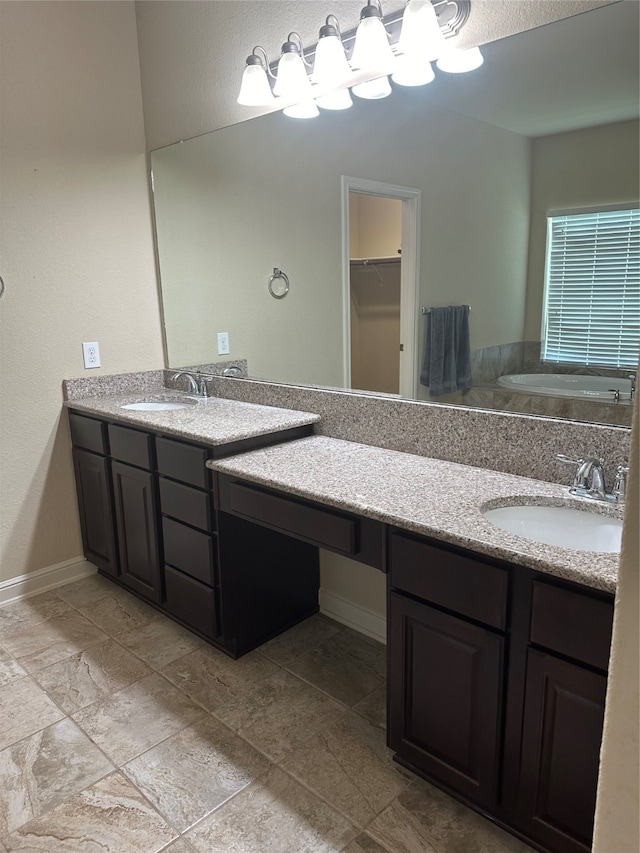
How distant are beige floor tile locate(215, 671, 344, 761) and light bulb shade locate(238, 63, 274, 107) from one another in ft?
6.80

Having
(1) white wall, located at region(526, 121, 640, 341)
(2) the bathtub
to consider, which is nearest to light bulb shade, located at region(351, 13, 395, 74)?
(1) white wall, located at region(526, 121, 640, 341)

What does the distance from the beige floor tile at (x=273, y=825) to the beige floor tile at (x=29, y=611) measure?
1338 millimetres

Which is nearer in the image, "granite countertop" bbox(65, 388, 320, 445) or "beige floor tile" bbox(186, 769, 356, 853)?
"beige floor tile" bbox(186, 769, 356, 853)

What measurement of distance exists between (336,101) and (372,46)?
0.28m

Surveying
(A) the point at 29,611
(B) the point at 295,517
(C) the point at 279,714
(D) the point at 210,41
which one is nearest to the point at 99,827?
(C) the point at 279,714

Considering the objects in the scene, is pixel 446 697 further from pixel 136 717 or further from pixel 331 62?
pixel 331 62

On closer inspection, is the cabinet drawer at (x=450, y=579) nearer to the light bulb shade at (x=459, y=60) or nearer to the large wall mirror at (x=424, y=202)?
the large wall mirror at (x=424, y=202)

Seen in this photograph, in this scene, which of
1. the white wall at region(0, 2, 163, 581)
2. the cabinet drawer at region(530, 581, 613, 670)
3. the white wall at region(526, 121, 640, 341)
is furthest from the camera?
the white wall at region(0, 2, 163, 581)

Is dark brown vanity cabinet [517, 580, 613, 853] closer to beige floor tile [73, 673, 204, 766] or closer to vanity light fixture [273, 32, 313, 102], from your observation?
beige floor tile [73, 673, 204, 766]

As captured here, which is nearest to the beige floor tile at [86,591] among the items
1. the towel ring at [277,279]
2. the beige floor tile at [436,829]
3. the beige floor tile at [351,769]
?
the beige floor tile at [351,769]

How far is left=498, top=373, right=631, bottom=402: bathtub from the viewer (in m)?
1.53

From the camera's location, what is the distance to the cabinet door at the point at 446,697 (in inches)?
53.3

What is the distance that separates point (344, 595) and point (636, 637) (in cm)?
204

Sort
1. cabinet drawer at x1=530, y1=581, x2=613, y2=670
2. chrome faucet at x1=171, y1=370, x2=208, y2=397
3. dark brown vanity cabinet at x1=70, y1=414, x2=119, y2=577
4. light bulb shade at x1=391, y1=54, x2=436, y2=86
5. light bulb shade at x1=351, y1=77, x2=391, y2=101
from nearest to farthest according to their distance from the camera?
cabinet drawer at x1=530, y1=581, x2=613, y2=670 → light bulb shade at x1=391, y1=54, x2=436, y2=86 → light bulb shade at x1=351, y1=77, x2=391, y2=101 → dark brown vanity cabinet at x1=70, y1=414, x2=119, y2=577 → chrome faucet at x1=171, y1=370, x2=208, y2=397
